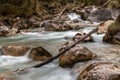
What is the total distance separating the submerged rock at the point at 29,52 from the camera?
29.2 ft

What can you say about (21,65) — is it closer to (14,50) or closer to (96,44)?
(14,50)

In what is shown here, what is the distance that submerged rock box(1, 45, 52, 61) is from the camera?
29.2 ft

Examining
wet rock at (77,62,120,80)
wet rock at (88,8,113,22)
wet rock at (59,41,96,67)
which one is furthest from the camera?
wet rock at (88,8,113,22)

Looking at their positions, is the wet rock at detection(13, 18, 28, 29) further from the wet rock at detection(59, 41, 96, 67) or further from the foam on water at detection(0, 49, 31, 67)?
the wet rock at detection(59, 41, 96, 67)

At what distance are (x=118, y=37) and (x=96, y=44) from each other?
Answer: 0.94 metres

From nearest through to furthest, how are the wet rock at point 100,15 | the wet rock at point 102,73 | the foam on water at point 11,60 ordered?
the wet rock at point 102,73 < the foam on water at point 11,60 < the wet rock at point 100,15

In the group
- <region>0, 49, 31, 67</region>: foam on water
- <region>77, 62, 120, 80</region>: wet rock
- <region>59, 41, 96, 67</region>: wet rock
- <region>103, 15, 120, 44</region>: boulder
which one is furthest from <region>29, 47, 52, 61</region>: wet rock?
<region>103, 15, 120, 44</region>: boulder

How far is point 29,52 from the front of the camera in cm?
953

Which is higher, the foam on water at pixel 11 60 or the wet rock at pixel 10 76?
the wet rock at pixel 10 76

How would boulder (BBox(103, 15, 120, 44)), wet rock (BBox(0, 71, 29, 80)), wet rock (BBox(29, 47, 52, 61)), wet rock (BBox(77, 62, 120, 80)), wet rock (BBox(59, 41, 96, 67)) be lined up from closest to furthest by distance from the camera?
wet rock (BBox(77, 62, 120, 80))
wet rock (BBox(0, 71, 29, 80))
wet rock (BBox(59, 41, 96, 67))
wet rock (BBox(29, 47, 52, 61))
boulder (BBox(103, 15, 120, 44))

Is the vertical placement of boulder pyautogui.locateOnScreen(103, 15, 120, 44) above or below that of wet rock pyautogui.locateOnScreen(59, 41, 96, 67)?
below

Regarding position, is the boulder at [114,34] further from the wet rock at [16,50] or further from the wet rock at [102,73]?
the wet rock at [102,73]

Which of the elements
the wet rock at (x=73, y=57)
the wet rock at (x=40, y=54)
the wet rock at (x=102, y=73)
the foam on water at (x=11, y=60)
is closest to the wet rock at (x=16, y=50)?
the foam on water at (x=11, y=60)

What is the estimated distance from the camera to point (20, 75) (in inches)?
290
